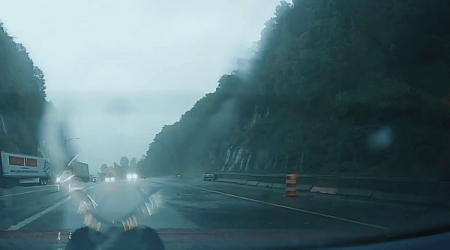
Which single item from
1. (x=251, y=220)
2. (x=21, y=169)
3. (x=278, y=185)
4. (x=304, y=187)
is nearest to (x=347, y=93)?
(x=278, y=185)

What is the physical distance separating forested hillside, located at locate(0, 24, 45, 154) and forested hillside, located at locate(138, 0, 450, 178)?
30.0 metres

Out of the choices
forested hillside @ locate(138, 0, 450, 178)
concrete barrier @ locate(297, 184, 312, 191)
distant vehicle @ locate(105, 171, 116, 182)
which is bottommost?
concrete barrier @ locate(297, 184, 312, 191)

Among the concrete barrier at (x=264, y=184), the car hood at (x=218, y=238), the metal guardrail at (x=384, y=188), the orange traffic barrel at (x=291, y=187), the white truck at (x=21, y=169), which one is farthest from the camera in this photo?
the white truck at (x=21, y=169)

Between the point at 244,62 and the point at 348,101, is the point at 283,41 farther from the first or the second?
the point at 348,101

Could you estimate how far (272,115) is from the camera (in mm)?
67250

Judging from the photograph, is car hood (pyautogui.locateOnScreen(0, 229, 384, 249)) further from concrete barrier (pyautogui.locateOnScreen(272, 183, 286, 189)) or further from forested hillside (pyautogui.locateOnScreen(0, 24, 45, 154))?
forested hillside (pyautogui.locateOnScreen(0, 24, 45, 154))

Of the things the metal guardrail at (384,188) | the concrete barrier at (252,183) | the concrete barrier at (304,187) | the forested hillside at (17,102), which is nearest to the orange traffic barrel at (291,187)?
the metal guardrail at (384,188)

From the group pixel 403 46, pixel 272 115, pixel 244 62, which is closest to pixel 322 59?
pixel 272 115

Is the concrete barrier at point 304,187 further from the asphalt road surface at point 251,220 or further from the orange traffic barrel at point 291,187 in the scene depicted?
the asphalt road surface at point 251,220

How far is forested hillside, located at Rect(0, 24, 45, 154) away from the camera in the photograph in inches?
2785

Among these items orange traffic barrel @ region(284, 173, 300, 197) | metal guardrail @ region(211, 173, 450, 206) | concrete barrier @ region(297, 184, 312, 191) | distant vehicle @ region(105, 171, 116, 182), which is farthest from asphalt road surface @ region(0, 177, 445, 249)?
distant vehicle @ region(105, 171, 116, 182)

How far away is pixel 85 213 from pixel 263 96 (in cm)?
5603

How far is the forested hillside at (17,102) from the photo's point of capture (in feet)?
232

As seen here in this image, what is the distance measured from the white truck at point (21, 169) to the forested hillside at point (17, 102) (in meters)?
9.49
